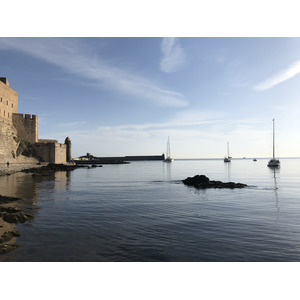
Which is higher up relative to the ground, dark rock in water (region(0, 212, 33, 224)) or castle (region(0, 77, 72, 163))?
castle (region(0, 77, 72, 163))

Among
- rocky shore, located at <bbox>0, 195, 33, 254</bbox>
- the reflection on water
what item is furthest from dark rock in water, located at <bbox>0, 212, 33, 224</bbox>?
the reflection on water

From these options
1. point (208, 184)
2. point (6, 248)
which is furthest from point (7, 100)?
point (6, 248)

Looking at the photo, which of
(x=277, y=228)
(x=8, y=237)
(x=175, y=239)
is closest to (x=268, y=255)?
(x=175, y=239)

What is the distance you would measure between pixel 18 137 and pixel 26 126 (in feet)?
7.80

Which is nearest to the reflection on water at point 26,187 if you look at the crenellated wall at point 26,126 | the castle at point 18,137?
the castle at point 18,137

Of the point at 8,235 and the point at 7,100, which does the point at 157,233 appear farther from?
the point at 7,100

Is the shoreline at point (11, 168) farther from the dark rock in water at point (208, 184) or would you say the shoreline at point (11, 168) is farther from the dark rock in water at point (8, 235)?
the dark rock in water at point (8, 235)

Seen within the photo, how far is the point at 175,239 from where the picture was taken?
548cm

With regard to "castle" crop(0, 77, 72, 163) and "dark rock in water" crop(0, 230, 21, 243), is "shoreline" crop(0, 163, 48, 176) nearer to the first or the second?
"castle" crop(0, 77, 72, 163)

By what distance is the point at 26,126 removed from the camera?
39125 mm

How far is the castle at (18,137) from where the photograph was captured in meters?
33.5

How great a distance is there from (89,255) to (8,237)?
2.16 metres

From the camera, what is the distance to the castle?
3346 cm

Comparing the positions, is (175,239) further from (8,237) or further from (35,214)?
(35,214)
